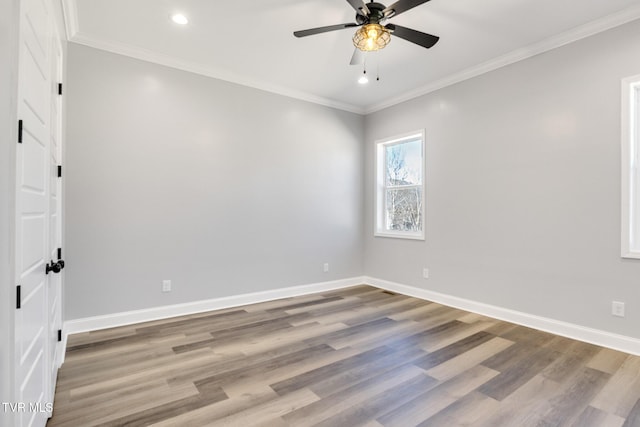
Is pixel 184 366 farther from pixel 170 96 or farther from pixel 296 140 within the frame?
pixel 296 140

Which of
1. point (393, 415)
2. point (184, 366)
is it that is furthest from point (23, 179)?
point (393, 415)

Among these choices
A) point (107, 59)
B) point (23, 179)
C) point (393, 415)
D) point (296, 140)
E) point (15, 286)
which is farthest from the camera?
point (296, 140)

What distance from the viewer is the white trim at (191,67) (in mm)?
3102

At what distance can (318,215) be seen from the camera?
4.72 metres

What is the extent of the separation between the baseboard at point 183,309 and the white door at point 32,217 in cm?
160

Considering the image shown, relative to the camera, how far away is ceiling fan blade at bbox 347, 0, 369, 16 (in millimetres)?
2152

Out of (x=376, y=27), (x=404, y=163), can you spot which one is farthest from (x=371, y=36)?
(x=404, y=163)

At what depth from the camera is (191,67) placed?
3623 millimetres

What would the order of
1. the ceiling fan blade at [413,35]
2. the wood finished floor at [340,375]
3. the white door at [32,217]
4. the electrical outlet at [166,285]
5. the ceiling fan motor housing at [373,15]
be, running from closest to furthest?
the white door at [32,217] → the wood finished floor at [340,375] → the ceiling fan motor housing at [373,15] → the ceiling fan blade at [413,35] → the electrical outlet at [166,285]

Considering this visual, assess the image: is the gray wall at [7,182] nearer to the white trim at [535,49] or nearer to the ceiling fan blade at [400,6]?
the ceiling fan blade at [400,6]

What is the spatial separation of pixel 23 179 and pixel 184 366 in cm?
183

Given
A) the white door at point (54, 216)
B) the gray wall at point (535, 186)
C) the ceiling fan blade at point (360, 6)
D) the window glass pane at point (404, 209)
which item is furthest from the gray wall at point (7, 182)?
Result: the window glass pane at point (404, 209)

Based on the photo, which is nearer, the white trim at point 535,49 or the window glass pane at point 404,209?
the white trim at point 535,49

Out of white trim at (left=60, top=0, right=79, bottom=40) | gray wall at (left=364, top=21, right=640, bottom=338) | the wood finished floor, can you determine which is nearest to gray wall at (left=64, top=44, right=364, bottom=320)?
white trim at (left=60, top=0, right=79, bottom=40)
